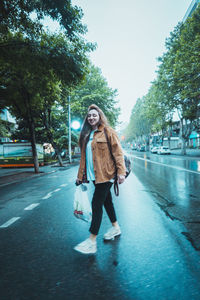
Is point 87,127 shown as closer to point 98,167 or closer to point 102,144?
point 102,144

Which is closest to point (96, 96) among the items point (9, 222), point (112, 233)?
point (9, 222)

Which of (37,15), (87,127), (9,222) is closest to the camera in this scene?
(87,127)

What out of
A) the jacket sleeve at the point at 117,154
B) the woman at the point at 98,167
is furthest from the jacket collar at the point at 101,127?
the jacket sleeve at the point at 117,154

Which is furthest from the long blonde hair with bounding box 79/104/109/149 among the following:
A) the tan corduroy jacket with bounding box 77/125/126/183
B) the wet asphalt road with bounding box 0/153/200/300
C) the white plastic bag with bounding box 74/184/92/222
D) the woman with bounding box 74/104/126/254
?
the wet asphalt road with bounding box 0/153/200/300

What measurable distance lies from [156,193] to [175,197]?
0.79 m

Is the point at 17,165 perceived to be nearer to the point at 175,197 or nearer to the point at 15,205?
the point at 15,205

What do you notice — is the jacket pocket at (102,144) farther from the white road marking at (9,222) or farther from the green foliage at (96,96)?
the green foliage at (96,96)

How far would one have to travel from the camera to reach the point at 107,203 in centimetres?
351

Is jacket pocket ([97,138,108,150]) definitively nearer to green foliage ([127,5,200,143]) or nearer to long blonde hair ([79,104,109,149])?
long blonde hair ([79,104,109,149])

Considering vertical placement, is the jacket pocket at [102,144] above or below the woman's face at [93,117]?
below

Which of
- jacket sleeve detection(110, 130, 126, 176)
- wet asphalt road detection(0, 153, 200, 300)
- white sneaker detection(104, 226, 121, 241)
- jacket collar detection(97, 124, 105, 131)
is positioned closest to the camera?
wet asphalt road detection(0, 153, 200, 300)

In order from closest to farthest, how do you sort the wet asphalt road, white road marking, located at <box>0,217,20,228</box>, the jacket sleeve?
the wet asphalt road < the jacket sleeve < white road marking, located at <box>0,217,20,228</box>

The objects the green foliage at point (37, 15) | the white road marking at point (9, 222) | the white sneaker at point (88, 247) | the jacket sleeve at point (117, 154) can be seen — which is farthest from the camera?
the green foliage at point (37, 15)

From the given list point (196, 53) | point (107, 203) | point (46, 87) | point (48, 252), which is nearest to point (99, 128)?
point (107, 203)
